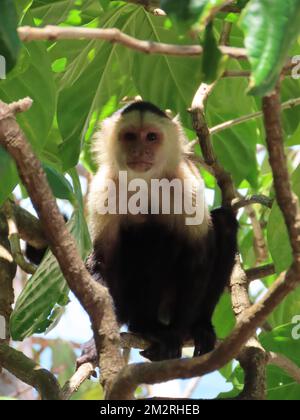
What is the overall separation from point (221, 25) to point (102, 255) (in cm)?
112

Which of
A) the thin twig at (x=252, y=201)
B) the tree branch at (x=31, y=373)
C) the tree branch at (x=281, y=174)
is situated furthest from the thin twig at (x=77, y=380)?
the tree branch at (x=281, y=174)

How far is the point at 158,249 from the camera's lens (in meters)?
3.37

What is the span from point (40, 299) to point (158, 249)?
0.66 m

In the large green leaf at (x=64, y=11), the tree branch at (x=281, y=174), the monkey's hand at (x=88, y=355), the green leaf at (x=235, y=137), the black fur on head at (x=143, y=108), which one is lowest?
the monkey's hand at (x=88, y=355)

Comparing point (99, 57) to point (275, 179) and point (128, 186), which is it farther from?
point (275, 179)

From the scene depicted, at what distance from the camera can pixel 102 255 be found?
3355 mm

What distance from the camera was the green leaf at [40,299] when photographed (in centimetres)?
288

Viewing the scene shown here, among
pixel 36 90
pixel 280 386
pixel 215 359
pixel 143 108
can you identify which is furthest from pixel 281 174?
pixel 143 108

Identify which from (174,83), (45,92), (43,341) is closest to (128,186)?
(174,83)

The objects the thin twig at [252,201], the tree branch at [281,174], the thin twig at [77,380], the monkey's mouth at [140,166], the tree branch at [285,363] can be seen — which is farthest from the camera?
the monkey's mouth at [140,166]

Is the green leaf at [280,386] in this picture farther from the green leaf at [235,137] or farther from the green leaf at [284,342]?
the green leaf at [235,137]

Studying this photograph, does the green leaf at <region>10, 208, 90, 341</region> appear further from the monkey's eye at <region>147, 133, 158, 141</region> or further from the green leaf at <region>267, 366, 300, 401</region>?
the green leaf at <region>267, 366, 300, 401</region>

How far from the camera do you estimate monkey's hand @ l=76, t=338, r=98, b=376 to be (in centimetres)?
283

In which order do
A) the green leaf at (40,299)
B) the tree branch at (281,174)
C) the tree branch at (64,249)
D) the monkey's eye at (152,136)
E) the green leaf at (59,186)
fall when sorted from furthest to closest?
the monkey's eye at (152,136), the green leaf at (40,299), the green leaf at (59,186), the tree branch at (64,249), the tree branch at (281,174)
